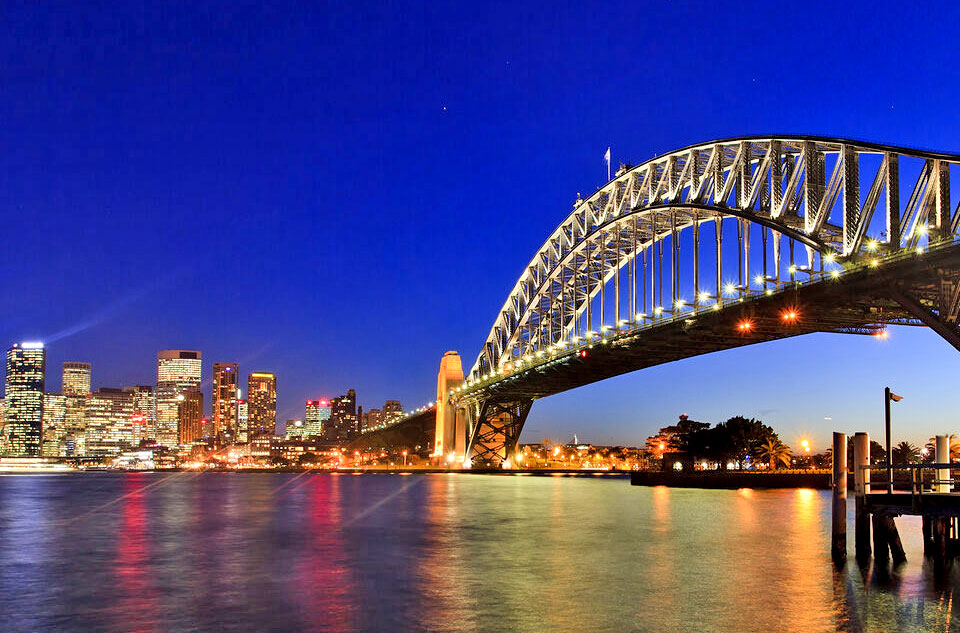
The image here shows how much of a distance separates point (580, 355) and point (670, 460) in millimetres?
44303

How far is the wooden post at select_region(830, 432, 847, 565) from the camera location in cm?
2595

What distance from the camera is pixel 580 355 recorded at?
81062mm

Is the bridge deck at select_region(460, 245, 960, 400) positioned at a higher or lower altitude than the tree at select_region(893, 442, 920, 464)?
higher

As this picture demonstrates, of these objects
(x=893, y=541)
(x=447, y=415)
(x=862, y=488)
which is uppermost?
(x=447, y=415)

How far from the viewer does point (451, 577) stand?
1032 inches

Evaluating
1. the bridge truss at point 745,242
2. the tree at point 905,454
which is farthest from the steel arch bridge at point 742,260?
the tree at point 905,454

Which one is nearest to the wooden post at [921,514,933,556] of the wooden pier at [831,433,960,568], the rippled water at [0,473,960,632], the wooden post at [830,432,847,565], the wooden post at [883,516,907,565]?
the wooden pier at [831,433,960,568]

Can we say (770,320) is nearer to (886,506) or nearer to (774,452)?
(886,506)

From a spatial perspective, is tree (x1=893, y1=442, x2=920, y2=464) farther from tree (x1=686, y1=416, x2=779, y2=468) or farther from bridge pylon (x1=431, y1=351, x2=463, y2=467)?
bridge pylon (x1=431, y1=351, x2=463, y2=467)

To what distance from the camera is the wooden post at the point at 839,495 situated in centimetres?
2595

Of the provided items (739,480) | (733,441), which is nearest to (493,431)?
(733,441)

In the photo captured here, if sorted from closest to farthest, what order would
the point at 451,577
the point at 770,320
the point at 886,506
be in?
the point at 886,506, the point at 451,577, the point at 770,320

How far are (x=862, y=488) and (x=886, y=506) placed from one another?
77cm

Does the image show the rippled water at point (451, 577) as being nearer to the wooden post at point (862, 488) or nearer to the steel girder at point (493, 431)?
the wooden post at point (862, 488)
